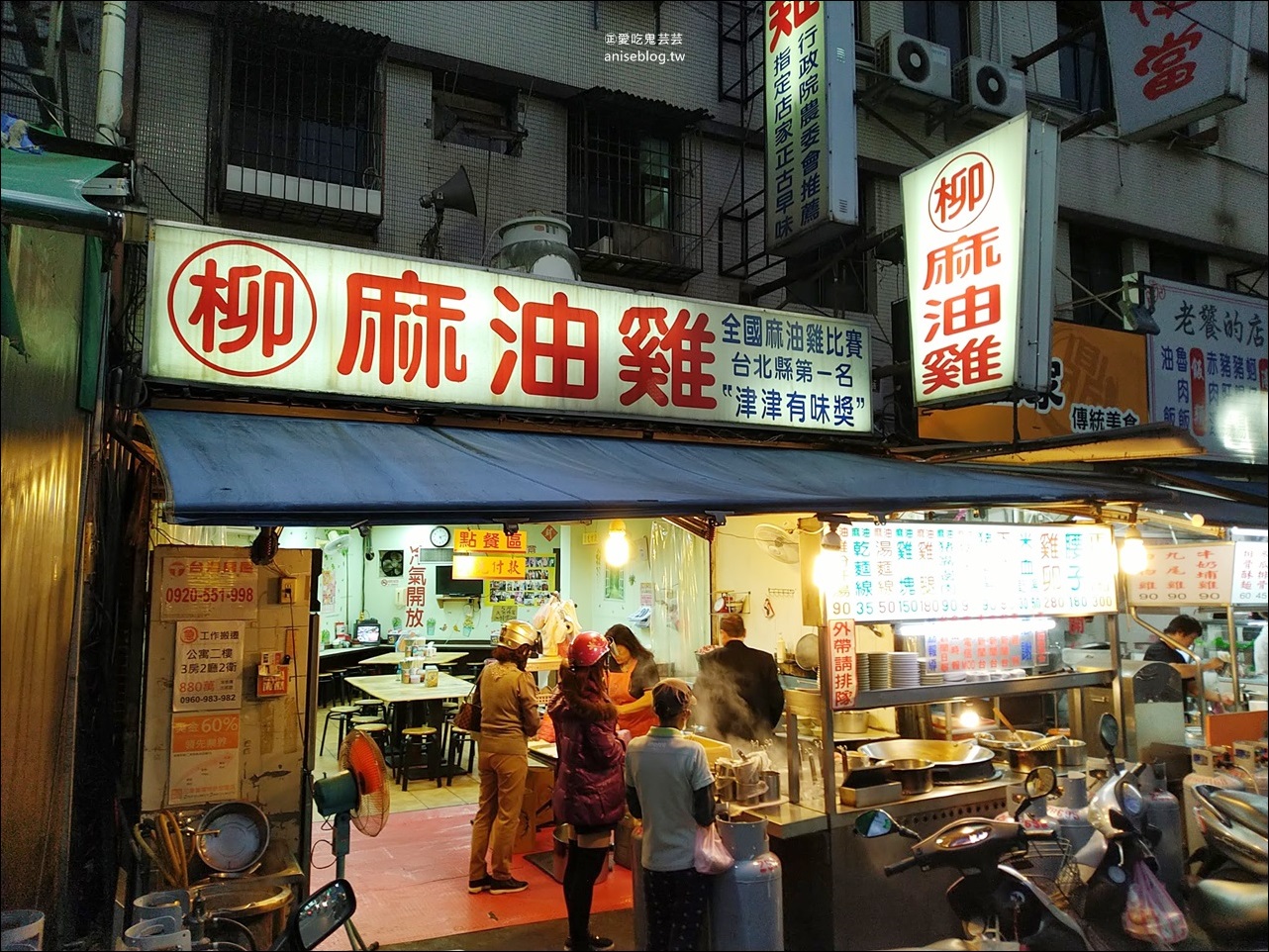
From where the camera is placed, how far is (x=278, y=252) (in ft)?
20.8

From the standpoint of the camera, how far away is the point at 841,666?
6.62 m

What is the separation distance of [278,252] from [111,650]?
3000 mm

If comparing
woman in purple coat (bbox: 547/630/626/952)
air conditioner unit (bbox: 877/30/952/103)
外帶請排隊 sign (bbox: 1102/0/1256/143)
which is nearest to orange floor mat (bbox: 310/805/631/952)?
woman in purple coat (bbox: 547/630/626/952)

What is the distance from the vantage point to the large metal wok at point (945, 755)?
7.10 meters

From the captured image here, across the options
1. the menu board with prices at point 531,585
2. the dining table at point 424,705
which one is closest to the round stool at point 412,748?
the dining table at point 424,705

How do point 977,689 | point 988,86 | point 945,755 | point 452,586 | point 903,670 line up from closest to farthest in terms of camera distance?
point 903,670, point 977,689, point 945,755, point 988,86, point 452,586

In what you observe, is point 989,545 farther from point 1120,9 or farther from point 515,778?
point 1120,9

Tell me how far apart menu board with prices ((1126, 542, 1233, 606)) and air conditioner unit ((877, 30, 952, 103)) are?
6088 millimetres

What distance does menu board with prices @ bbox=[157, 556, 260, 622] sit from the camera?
612cm

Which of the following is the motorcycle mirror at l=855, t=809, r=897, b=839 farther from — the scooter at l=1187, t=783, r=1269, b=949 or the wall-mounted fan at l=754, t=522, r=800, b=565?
the wall-mounted fan at l=754, t=522, r=800, b=565

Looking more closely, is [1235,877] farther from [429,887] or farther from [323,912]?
[429,887]

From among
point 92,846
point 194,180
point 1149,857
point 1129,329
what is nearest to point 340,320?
point 194,180

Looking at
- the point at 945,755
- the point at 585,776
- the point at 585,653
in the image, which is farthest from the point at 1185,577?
the point at 585,776

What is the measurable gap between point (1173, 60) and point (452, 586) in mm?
14135
